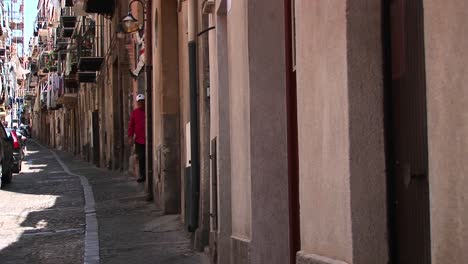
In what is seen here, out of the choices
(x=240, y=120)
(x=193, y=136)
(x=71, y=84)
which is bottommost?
(x=193, y=136)

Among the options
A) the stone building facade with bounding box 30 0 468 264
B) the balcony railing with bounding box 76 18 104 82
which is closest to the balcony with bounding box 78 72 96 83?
the balcony railing with bounding box 76 18 104 82

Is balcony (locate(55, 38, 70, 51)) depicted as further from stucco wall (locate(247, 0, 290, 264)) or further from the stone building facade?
stucco wall (locate(247, 0, 290, 264))

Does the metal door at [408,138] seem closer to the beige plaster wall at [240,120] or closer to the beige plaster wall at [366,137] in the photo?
the beige plaster wall at [366,137]

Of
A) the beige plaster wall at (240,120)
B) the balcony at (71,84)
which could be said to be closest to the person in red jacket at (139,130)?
the beige plaster wall at (240,120)

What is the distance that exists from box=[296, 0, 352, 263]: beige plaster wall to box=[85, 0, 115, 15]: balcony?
71.5ft

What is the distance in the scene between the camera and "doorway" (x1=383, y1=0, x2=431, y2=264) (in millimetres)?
4211

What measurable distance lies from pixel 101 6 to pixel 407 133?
23.6 meters

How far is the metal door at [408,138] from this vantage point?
421 cm

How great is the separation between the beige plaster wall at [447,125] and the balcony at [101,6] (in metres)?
23.4

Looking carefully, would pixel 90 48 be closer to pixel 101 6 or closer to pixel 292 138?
pixel 101 6

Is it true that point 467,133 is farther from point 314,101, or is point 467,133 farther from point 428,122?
point 314,101

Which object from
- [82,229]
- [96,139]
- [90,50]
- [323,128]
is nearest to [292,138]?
[323,128]

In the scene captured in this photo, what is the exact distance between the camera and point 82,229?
1196 cm

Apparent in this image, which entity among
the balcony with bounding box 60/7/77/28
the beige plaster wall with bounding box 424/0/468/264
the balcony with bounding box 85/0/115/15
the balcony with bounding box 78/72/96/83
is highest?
the balcony with bounding box 60/7/77/28
